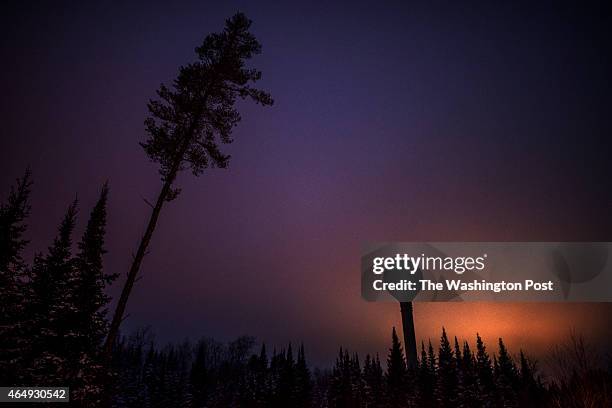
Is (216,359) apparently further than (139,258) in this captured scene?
Yes

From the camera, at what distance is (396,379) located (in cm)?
6975

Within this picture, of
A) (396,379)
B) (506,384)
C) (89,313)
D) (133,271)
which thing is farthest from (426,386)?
(133,271)

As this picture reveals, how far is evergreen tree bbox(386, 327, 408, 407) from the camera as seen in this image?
212 feet

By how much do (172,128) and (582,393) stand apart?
15.9m

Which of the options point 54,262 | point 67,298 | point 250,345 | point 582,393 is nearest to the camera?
point 582,393

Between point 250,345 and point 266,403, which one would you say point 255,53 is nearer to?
point 266,403

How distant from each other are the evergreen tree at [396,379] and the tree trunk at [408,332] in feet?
25.3

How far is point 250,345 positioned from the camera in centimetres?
13875

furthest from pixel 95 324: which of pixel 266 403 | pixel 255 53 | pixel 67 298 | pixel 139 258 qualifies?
pixel 266 403

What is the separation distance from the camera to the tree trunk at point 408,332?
3459 inches

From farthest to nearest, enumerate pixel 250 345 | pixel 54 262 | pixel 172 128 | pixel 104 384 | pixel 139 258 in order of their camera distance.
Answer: pixel 250 345 → pixel 54 262 → pixel 104 384 → pixel 172 128 → pixel 139 258

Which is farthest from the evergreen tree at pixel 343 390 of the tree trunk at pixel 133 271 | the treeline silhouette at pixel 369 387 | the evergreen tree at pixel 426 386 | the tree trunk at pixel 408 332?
the tree trunk at pixel 133 271

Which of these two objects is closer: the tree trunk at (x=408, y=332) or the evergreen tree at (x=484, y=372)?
the evergreen tree at (x=484, y=372)

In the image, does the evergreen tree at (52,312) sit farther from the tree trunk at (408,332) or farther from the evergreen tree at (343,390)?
the tree trunk at (408,332)
